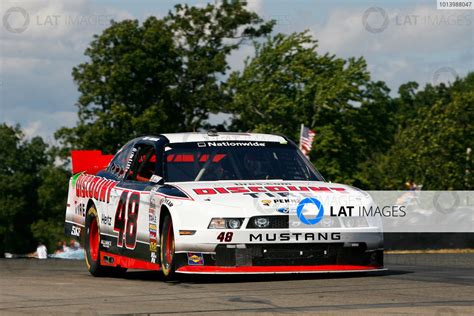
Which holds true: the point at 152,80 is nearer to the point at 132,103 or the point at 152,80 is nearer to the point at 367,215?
the point at 132,103

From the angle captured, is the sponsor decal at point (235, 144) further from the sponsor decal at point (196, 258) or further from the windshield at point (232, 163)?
the sponsor decal at point (196, 258)

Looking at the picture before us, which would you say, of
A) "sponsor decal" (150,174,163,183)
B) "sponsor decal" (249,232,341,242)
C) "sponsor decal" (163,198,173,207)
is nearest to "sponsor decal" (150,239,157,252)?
"sponsor decal" (163,198,173,207)

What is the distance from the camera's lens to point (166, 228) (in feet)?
36.3

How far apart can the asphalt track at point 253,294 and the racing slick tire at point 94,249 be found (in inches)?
38.7

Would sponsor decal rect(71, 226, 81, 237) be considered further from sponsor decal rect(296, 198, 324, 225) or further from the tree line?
the tree line

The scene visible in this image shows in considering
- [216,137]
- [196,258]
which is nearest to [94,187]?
[216,137]

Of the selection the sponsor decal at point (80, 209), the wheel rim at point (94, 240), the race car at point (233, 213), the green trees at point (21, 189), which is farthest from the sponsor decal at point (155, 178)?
the green trees at point (21, 189)

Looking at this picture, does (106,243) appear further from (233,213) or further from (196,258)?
(233,213)

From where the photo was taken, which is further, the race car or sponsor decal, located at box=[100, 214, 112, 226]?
sponsor decal, located at box=[100, 214, 112, 226]

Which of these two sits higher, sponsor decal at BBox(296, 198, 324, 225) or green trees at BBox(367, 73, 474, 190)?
green trees at BBox(367, 73, 474, 190)

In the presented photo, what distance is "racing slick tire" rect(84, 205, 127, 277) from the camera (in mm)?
13316

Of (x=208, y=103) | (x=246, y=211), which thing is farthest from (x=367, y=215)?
(x=208, y=103)

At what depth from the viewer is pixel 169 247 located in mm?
11023

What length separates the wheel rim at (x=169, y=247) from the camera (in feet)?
35.9
